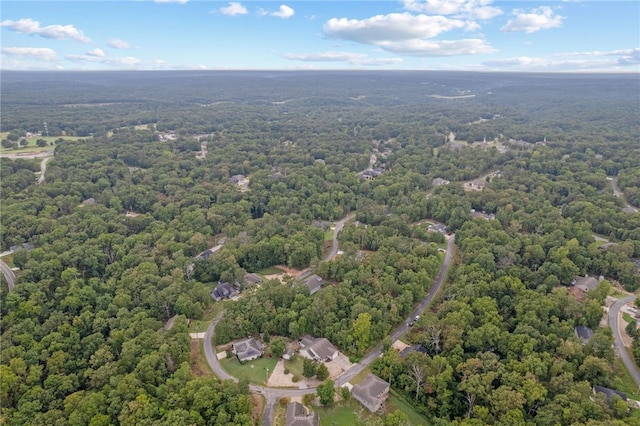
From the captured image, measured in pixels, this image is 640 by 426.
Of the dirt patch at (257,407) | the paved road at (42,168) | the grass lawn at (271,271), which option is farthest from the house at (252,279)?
the paved road at (42,168)

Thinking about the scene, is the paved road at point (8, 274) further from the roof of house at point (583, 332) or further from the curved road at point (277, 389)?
the roof of house at point (583, 332)

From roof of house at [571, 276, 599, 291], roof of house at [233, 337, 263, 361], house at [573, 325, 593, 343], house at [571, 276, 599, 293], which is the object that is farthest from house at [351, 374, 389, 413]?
roof of house at [571, 276, 599, 291]

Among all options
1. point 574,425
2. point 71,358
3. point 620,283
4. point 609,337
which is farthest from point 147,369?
point 620,283

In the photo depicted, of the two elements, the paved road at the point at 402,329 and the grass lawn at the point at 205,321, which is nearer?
the paved road at the point at 402,329

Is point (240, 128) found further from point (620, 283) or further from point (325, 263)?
point (620, 283)

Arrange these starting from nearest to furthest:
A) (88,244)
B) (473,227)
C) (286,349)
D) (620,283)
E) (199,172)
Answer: (286,349) → (620,283) → (88,244) → (473,227) → (199,172)

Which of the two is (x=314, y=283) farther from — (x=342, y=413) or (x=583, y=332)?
(x=583, y=332)
